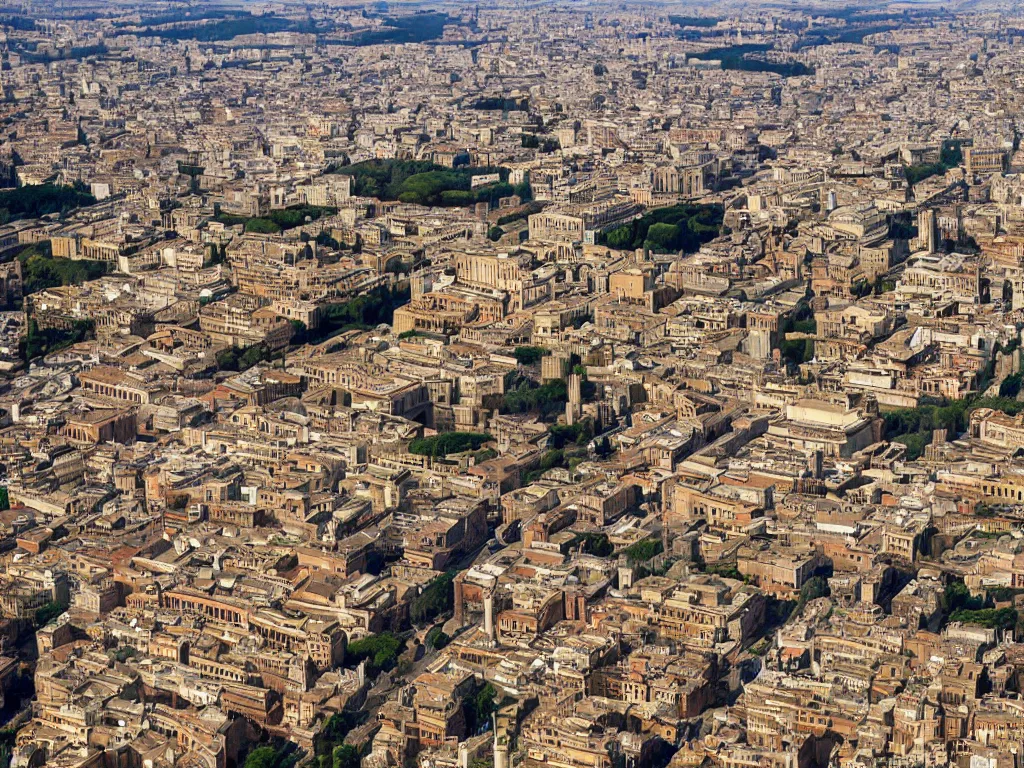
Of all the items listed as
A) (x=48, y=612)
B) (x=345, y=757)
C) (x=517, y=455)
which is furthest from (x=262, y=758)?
(x=517, y=455)

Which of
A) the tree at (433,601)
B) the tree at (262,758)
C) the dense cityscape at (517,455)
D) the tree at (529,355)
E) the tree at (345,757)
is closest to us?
the tree at (345,757)

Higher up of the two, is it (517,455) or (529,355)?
(517,455)

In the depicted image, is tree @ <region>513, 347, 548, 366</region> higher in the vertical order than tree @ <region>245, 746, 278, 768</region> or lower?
higher

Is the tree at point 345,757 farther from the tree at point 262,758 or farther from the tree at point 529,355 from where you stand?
the tree at point 529,355

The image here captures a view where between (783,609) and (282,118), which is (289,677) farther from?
(282,118)

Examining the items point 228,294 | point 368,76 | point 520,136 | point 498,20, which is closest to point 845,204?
point 228,294

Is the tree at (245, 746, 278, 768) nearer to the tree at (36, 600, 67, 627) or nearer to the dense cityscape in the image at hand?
the dense cityscape

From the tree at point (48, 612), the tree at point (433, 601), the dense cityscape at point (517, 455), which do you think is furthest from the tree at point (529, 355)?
the tree at point (48, 612)

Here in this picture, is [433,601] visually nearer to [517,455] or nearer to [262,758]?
[262,758]

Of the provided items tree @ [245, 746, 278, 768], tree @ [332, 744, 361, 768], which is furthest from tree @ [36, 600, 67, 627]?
tree @ [332, 744, 361, 768]
